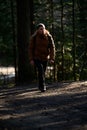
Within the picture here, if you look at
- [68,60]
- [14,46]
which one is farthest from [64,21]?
[14,46]

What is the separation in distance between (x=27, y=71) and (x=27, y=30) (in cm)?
153

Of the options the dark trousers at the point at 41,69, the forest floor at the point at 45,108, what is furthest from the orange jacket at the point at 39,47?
the forest floor at the point at 45,108

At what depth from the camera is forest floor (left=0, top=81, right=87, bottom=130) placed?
1013 cm

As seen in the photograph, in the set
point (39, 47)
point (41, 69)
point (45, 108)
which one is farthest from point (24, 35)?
point (45, 108)

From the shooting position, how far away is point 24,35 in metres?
18.5

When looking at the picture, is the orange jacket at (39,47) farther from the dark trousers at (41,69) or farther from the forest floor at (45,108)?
the forest floor at (45,108)

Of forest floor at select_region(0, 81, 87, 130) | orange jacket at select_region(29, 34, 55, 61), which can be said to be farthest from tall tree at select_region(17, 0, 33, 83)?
orange jacket at select_region(29, 34, 55, 61)

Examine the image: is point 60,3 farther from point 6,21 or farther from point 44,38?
point 44,38

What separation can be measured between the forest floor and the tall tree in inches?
102

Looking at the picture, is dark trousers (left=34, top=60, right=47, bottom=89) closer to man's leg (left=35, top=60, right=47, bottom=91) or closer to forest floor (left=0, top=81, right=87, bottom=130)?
man's leg (left=35, top=60, right=47, bottom=91)

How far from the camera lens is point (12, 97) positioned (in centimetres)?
1429

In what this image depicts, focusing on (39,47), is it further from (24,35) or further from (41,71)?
(24,35)

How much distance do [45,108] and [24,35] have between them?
6776 millimetres

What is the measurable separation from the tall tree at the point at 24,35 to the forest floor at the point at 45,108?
2.58 m
